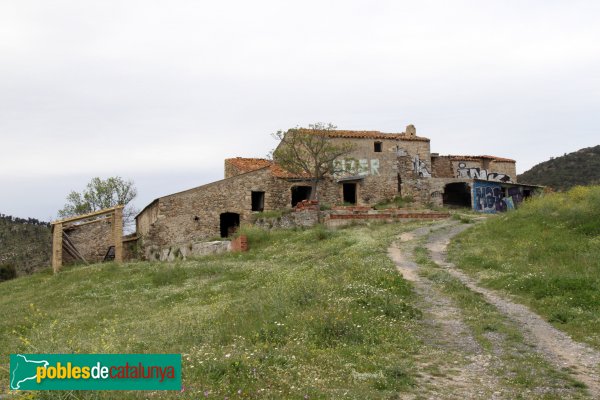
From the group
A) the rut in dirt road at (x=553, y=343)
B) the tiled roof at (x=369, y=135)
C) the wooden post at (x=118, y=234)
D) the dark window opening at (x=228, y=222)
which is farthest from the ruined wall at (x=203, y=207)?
the rut in dirt road at (x=553, y=343)

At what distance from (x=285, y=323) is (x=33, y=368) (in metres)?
4.65

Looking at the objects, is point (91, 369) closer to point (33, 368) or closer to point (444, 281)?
point (33, 368)

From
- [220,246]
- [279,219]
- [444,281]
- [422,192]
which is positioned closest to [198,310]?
[444,281]

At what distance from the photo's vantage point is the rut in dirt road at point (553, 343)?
848cm

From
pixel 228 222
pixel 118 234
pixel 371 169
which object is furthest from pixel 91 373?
pixel 371 169

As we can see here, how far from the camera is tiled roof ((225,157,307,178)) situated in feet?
119

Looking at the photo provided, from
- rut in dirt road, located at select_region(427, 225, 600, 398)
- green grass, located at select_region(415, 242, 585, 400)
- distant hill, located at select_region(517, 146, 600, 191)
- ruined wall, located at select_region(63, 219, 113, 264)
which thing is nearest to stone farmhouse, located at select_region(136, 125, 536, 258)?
ruined wall, located at select_region(63, 219, 113, 264)

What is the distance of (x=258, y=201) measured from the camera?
36000 millimetres

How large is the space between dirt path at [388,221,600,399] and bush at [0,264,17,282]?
104 ft

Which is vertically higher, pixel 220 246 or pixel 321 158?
pixel 321 158

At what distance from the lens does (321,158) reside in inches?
1393

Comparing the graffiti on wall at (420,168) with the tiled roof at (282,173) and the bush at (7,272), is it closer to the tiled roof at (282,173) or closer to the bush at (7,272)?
the tiled roof at (282,173)

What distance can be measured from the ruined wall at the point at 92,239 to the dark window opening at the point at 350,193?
53.0 ft

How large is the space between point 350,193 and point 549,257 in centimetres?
2378
